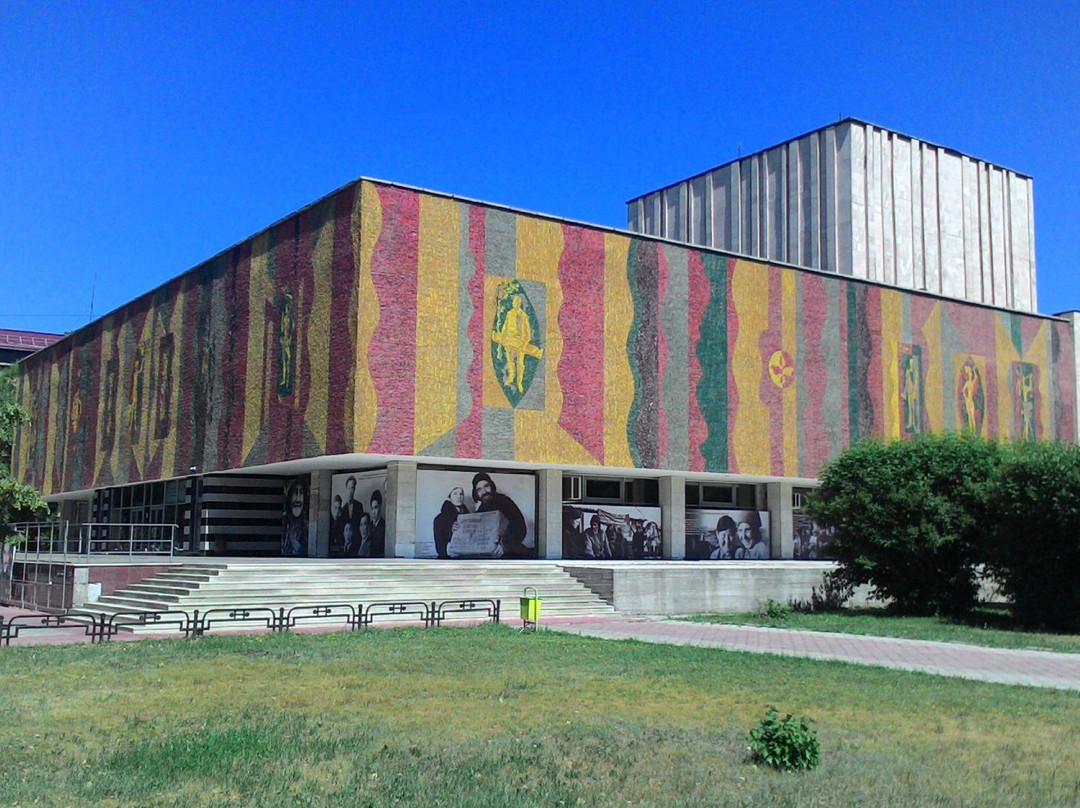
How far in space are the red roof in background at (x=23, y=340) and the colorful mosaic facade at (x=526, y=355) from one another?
100 ft

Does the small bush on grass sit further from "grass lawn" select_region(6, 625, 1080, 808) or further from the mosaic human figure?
"grass lawn" select_region(6, 625, 1080, 808)

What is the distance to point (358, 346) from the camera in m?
30.3

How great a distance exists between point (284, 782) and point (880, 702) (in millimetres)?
7020

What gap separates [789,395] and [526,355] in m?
11.2

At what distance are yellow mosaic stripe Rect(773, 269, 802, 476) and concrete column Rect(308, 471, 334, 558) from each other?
16.1 m

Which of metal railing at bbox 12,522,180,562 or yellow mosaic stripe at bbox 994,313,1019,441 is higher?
yellow mosaic stripe at bbox 994,313,1019,441

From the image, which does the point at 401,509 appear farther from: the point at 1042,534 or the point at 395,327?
the point at 1042,534

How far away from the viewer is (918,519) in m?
26.2

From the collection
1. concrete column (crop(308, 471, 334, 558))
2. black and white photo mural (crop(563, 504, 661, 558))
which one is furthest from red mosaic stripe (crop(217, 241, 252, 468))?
black and white photo mural (crop(563, 504, 661, 558))

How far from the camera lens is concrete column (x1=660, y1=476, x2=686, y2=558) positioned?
124 feet

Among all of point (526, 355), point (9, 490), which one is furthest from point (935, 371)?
point (9, 490)

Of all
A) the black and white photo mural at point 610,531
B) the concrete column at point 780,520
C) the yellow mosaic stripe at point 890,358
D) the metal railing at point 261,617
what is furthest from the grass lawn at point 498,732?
the yellow mosaic stripe at point 890,358

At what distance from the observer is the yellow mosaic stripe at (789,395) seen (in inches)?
1529

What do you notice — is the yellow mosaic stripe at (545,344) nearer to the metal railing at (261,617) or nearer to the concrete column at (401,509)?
the concrete column at (401,509)
